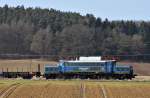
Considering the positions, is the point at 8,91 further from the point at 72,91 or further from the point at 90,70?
the point at 90,70

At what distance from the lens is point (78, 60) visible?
344ft

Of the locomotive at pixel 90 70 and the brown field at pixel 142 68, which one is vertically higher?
the locomotive at pixel 90 70

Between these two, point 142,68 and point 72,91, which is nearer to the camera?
point 72,91

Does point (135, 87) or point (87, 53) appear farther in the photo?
point (87, 53)

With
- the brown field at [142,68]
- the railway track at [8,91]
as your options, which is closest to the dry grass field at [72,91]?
the railway track at [8,91]

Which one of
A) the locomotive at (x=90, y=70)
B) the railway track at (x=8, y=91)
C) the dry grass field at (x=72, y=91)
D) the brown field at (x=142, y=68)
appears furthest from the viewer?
the brown field at (x=142, y=68)

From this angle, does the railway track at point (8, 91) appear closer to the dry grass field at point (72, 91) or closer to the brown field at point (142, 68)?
the dry grass field at point (72, 91)

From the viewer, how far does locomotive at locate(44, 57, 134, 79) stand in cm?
9906

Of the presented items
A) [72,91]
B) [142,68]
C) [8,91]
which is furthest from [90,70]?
[142,68]

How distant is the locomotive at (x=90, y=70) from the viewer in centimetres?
9906

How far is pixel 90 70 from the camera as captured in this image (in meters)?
101

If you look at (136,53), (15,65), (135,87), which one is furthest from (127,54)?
(135,87)

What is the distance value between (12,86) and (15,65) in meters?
84.5

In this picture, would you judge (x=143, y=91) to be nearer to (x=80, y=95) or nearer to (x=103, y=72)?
(x=80, y=95)
